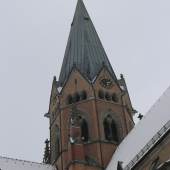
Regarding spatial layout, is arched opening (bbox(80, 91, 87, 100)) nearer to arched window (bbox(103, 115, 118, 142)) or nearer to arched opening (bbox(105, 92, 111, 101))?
arched opening (bbox(105, 92, 111, 101))

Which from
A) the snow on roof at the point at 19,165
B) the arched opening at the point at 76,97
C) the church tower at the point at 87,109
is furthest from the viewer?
the arched opening at the point at 76,97

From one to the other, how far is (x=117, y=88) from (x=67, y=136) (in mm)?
5506

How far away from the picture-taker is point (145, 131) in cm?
2931

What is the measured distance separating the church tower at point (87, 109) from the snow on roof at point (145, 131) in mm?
1849

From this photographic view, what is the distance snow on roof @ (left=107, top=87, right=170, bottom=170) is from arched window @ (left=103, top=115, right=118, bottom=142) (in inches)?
95.5

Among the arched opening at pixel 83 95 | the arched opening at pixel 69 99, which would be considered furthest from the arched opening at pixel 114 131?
the arched opening at pixel 69 99

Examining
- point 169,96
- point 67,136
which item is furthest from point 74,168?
point 169,96

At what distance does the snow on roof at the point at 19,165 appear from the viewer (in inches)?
1330

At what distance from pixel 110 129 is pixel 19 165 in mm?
6559

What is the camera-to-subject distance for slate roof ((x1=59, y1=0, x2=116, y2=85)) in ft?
126

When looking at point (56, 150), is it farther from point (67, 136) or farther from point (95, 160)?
point (95, 160)

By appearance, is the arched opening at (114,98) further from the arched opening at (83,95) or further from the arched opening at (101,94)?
the arched opening at (83,95)

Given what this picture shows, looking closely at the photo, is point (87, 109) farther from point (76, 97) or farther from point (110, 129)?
point (110, 129)

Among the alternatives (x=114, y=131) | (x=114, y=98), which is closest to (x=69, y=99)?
(x=114, y=98)
